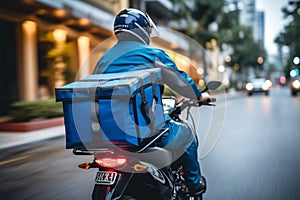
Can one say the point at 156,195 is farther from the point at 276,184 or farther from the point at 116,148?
the point at 276,184

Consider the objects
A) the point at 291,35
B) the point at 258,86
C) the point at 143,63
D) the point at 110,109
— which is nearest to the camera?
the point at 110,109

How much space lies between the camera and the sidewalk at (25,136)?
845cm

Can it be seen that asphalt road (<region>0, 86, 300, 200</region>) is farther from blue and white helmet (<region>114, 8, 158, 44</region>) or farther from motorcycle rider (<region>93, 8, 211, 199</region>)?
blue and white helmet (<region>114, 8, 158, 44</region>)

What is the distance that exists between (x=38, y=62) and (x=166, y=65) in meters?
15.9

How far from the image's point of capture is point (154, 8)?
3519 centimetres

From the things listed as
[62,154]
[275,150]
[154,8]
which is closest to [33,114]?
[62,154]

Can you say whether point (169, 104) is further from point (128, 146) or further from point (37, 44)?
point (37, 44)

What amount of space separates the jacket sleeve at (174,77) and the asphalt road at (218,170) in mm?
440

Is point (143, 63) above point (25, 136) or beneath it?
above

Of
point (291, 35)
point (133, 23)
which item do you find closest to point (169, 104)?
point (133, 23)

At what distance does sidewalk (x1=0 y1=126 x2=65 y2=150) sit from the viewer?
8453mm

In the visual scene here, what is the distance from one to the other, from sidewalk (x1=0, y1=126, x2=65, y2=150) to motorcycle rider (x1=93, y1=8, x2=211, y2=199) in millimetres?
5812

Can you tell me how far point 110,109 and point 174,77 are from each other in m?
0.59

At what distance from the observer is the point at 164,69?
8.74 ft
